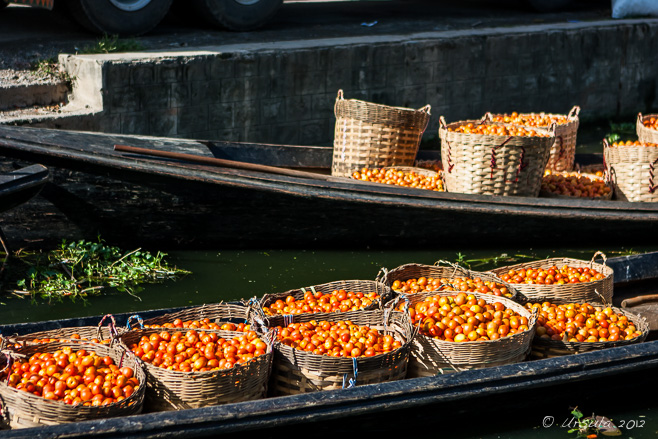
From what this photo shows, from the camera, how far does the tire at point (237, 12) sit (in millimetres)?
9992

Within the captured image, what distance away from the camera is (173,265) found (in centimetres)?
621

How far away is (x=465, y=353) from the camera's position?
3938 millimetres

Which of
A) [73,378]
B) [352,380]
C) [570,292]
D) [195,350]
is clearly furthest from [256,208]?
[73,378]

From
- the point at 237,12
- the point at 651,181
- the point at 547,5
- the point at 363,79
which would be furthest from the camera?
the point at 547,5

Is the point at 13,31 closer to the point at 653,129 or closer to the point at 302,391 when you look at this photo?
the point at 653,129

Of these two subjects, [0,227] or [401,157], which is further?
[401,157]

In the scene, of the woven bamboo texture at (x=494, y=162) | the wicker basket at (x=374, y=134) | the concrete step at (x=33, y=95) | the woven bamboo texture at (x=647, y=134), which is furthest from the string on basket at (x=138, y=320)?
the woven bamboo texture at (x=647, y=134)

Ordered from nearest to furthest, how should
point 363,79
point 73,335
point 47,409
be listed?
point 47,409
point 73,335
point 363,79

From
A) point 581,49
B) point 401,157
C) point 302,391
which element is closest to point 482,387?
point 302,391

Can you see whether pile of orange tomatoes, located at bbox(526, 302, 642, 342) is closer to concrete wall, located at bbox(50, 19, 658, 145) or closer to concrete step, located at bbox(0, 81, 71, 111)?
concrete wall, located at bbox(50, 19, 658, 145)

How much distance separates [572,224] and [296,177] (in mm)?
2049

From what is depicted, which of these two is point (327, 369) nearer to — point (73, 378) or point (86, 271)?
point (73, 378)

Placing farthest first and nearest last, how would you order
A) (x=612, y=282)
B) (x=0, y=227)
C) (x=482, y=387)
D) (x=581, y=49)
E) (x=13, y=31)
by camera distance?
1. (x=581, y=49)
2. (x=13, y=31)
3. (x=0, y=227)
4. (x=612, y=282)
5. (x=482, y=387)

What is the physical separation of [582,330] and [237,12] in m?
6.95
